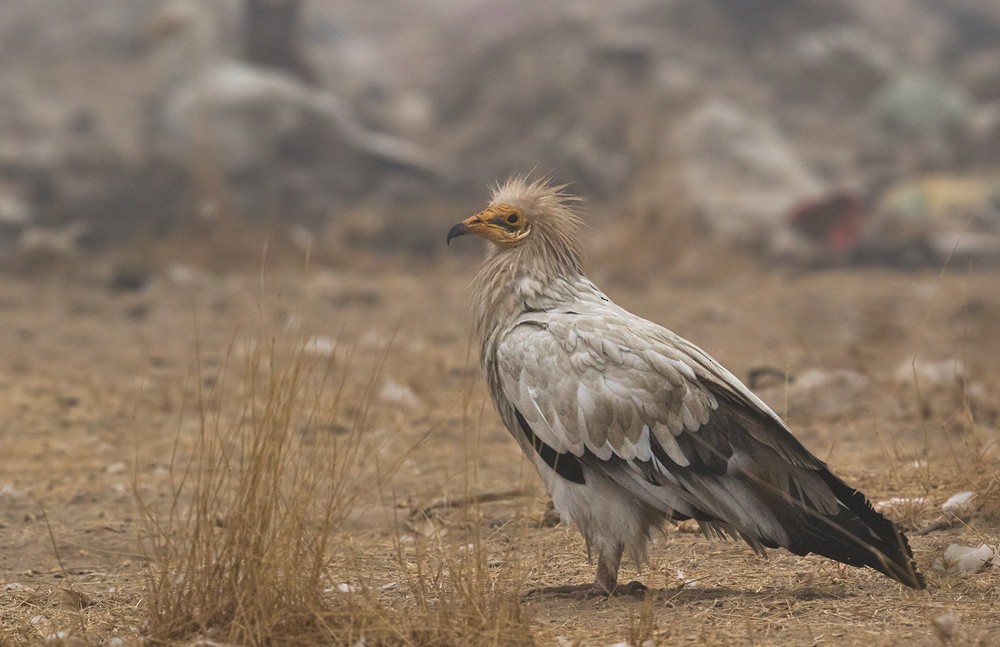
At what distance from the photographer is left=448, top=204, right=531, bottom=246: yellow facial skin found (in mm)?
4848

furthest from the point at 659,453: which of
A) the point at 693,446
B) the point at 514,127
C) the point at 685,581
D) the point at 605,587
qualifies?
the point at 514,127

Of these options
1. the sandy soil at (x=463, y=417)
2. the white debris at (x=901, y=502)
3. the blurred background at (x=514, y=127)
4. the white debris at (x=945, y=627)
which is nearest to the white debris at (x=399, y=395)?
the sandy soil at (x=463, y=417)

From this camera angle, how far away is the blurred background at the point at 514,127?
546 inches

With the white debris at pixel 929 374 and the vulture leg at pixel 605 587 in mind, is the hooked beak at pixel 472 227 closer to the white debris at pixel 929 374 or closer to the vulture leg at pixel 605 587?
the vulture leg at pixel 605 587

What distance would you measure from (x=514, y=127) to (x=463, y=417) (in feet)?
45.5

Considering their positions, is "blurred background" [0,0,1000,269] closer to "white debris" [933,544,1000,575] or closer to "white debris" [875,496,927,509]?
"white debris" [875,496,927,509]

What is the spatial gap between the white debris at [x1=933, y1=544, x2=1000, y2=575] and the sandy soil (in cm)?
6

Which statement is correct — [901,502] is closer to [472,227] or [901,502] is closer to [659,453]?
[659,453]

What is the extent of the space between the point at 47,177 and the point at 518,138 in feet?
19.1

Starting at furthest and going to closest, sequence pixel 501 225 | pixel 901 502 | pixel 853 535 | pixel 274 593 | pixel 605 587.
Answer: pixel 901 502 → pixel 501 225 → pixel 605 587 → pixel 853 535 → pixel 274 593

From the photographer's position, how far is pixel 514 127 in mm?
17734

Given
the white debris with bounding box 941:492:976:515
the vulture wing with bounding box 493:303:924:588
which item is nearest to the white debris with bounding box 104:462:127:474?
the vulture wing with bounding box 493:303:924:588

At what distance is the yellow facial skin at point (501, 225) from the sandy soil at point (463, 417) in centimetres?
54

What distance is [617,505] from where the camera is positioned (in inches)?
170
